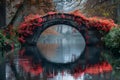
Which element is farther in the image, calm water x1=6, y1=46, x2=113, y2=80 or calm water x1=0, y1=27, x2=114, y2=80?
calm water x1=0, y1=27, x2=114, y2=80

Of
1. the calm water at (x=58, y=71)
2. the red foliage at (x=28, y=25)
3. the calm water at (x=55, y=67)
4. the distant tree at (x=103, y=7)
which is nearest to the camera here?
the calm water at (x=58, y=71)

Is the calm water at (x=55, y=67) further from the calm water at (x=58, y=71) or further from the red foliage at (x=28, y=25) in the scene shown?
the red foliage at (x=28, y=25)

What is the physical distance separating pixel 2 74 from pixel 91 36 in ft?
68.8

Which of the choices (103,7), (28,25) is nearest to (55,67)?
(28,25)

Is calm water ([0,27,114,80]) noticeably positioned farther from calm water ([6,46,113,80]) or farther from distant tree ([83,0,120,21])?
distant tree ([83,0,120,21])

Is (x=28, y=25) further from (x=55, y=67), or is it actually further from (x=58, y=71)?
(x=58, y=71)

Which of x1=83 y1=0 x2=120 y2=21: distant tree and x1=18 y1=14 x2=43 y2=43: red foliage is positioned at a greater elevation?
x1=83 y1=0 x2=120 y2=21: distant tree

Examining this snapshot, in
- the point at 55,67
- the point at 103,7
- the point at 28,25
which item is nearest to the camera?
the point at 55,67

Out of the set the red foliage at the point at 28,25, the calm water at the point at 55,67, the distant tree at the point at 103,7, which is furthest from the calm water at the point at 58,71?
the distant tree at the point at 103,7

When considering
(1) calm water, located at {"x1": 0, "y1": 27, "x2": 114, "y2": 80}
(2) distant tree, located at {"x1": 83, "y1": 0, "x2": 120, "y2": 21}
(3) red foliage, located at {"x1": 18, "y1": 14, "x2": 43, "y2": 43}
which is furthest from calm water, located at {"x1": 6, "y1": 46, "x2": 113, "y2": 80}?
(2) distant tree, located at {"x1": 83, "y1": 0, "x2": 120, "y2": 21}

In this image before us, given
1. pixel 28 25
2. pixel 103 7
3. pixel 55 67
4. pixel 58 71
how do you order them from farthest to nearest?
pixel 103 7 → pixel 28 25 → pixel 55 67 → pixel 58 71

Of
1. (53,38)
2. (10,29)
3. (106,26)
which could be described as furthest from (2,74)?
(53,38)

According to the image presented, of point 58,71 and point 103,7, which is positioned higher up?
point 103,7

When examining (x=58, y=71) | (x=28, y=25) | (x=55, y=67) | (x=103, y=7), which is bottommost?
(x=55, y=67)
